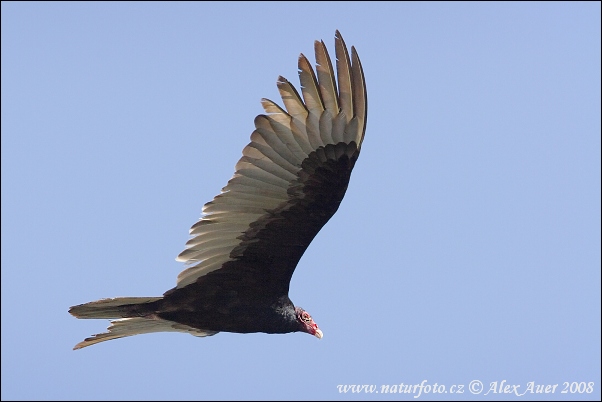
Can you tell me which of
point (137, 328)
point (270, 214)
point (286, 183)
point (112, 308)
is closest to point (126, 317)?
point (112, 308)

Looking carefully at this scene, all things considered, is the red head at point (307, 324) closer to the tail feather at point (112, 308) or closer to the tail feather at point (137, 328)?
the tail feather at point (137, 328)

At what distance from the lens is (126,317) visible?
29.9 feet

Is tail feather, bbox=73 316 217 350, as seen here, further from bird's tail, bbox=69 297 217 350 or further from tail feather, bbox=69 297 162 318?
tail feather, bbox=69 297 162 318

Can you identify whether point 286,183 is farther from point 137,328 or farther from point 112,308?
A: point 137,328

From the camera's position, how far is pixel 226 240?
28.8 ft

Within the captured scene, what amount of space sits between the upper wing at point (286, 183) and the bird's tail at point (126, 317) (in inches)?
16.5

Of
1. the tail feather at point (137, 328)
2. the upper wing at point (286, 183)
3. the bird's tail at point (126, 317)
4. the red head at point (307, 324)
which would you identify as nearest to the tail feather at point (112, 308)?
the bird's tail at point (126, 317)

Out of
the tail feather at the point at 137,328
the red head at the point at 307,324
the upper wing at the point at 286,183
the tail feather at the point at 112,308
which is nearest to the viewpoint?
the upper wing at the point at 286,183

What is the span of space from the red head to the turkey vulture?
57 mm

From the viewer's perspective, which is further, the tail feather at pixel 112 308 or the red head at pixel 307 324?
the red head at pixel 307 324

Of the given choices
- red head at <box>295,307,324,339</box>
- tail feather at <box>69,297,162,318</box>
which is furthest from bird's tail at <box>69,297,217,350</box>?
red head at <box>295,307,324,339</box>

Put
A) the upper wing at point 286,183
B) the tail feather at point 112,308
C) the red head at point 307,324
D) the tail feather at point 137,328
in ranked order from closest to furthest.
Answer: the upper wing at point 286,183, the tail feather at point 112,308, the tail feather at point 137,328, the red head at point 307,324

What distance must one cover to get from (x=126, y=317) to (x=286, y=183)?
69.9 inches

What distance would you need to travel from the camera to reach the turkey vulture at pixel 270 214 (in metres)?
8.28
